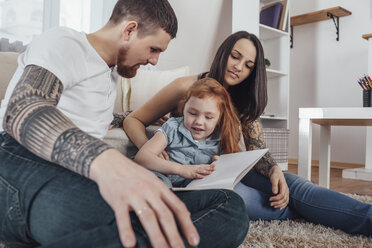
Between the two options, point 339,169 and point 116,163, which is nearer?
point 116,163

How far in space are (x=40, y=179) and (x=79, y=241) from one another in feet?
0.42

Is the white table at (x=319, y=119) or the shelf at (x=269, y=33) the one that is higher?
the shelf at (x=269, y=33)

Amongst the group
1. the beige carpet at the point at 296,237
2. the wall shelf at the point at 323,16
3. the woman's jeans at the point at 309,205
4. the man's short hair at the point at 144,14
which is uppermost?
the wall shelf at the point at 323,16

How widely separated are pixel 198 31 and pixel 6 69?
183cm

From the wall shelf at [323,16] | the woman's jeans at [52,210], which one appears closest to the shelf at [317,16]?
the wall shelf at [323,16]

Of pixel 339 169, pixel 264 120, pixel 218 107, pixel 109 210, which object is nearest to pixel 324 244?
pixel 218 107

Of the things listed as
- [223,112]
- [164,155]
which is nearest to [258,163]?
[223,112]

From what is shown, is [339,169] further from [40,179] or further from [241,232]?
[40,179]

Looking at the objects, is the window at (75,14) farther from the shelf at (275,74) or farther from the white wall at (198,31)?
the shelf at (275,74)

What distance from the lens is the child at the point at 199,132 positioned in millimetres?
1041

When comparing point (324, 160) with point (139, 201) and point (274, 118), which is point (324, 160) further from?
point (139, 201)

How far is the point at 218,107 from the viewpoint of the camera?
1.06 metres

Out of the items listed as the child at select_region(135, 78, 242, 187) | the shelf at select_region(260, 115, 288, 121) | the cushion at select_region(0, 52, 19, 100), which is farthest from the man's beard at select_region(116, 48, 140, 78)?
the shelf at select_region(260, 115, 288, 121)

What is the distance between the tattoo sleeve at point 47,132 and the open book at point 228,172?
1.00ft
